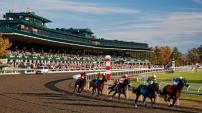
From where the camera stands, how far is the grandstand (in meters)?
66.8

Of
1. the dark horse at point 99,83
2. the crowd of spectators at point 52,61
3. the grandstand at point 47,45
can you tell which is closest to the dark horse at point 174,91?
the dark horse at point 99,83

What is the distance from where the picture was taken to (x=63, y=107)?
52.5 feet

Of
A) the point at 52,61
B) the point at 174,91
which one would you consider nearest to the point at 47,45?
the point at 52,61

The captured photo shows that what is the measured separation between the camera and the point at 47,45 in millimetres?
87312

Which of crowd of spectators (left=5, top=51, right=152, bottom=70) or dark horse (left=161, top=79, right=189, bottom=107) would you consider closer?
dark horse (left=161, top=79, right=189, bottom=107)

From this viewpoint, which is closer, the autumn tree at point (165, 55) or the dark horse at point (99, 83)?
the dark horse at point (99, 83)

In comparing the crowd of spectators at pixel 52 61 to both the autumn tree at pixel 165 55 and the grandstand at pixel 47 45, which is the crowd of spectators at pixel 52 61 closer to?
the grandstand at pixel 47 45

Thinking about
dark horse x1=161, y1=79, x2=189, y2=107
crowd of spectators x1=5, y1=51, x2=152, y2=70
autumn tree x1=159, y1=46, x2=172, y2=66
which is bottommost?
dark horse x1=161, y1=79, x2=189, y2=107

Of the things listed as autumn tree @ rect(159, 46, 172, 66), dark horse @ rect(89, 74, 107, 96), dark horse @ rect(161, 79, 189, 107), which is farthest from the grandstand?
dark horse @ rect(161, 79, 189, 107)

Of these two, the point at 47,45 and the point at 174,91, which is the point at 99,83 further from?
the point at 47,45

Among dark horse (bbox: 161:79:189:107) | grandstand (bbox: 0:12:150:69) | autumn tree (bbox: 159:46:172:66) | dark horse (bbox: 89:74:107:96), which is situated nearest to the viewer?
dark horse (bbox: 161:79:189:107)

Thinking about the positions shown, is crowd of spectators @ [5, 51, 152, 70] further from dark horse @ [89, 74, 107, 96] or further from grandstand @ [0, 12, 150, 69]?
dark horse @ [89, 74, 107, 96]

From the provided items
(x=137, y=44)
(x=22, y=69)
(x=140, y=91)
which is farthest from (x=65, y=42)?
(x=140, y=91)

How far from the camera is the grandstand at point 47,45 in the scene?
219ft
